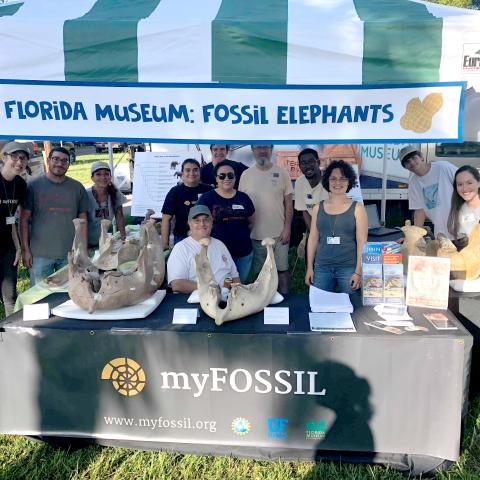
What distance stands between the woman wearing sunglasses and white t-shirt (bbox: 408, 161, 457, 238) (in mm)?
1433

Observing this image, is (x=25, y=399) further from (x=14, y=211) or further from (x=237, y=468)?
(x=14, y=211)

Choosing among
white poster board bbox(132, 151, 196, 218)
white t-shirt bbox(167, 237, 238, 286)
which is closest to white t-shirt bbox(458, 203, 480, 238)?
white t-shirt bbox(167, 237, 238, 286)

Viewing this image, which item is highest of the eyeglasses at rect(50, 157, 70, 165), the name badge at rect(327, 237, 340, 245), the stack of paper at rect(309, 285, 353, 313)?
the eyeglasses at rect(50, 157, 70, 165)

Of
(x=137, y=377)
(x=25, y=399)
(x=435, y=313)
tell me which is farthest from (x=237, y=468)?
(x=435, y=313)

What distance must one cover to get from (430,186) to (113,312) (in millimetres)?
2731

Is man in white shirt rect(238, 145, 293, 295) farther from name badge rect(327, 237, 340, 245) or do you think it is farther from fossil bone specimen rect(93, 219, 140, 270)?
→ fossil bone specimen rect(93, 219, 140, 270)

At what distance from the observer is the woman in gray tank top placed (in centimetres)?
284

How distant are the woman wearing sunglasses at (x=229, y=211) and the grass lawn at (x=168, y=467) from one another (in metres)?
1.54

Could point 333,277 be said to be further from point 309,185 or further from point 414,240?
point 309,185

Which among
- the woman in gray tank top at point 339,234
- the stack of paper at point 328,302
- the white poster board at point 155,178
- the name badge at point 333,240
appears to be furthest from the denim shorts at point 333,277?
the white poster board at point 155,178

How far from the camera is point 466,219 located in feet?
9.45

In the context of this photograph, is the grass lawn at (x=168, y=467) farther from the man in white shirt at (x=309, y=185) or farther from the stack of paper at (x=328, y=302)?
the man in white shirt at (x=309, y=185)

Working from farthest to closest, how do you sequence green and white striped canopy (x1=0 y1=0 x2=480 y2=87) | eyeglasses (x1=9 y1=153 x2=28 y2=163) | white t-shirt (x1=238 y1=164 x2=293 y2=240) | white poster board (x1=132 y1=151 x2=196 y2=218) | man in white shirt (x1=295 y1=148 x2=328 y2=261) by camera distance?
white poster board (x1=132 y1=151 x2=196 y2=218), man in white shirt (x1=295 y1=148 x2=328 y2=261), white t-shirt (x1=238 y1=164 x2=293 y2=240), eyeglasses (x1=9 y1=153 x2=28 y2=163), green and white striped canopy (x1=0 y1=0 x2=480 y2=87)

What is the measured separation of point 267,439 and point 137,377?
718 mm
